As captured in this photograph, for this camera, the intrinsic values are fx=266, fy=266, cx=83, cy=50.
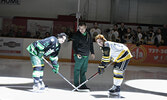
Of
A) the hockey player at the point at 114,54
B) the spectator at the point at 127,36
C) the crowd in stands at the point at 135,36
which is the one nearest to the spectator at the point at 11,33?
the crowd in stands at the point at 135,36

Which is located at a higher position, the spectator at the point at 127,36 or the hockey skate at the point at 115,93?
the spectator at the point at 127,36

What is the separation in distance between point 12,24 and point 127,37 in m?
4.66

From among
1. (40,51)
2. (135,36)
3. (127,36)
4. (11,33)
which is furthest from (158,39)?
(40,51)

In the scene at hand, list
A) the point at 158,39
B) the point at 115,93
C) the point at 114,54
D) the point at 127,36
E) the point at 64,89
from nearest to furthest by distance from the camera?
the point at 114,54 < the point at 115,93 < the point at 64,89 < the point at 127,36 < the point at 158,39

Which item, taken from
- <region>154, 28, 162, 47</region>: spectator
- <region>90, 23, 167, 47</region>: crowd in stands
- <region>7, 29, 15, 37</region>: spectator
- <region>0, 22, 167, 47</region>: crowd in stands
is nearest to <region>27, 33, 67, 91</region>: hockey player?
<region>0, 22, 167, 47</region>: crowd in stands

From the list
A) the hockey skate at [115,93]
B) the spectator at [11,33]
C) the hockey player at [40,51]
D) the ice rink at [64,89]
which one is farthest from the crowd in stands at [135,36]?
the hockey player at [40,51]

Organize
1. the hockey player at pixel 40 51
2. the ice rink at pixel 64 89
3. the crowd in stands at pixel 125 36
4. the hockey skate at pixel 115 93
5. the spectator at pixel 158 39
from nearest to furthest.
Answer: the ice rink at pixel 64 89 < the hockey player at pixel 40 51 < the hockey skate at pixel 115 93 < the crowd in stands at pixel 125 36 < the spectator at pixel 158 39

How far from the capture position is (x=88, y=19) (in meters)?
15.2

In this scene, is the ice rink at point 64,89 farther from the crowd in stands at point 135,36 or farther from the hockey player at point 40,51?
the crowd in stands at point 135,36

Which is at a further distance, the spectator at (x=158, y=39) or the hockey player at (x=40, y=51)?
the spectator at (x=158, y=39)

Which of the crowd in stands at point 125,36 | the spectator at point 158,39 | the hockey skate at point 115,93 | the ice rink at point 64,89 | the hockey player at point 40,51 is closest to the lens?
the ice rink at point 64,89

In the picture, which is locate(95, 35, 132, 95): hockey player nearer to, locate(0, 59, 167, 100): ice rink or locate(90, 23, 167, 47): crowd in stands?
locate(0, 59, 167, 100): ice rink

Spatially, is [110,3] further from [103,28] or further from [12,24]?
[12,24]

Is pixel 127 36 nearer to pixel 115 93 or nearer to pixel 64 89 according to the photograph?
pixel 64 89
